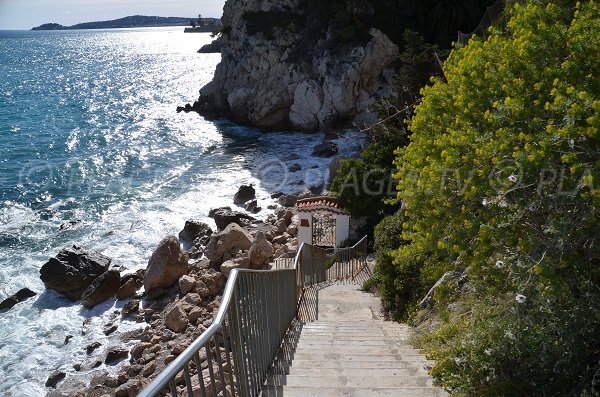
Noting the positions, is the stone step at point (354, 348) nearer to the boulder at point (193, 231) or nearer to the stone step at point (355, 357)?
the stone step at point (355, 357)

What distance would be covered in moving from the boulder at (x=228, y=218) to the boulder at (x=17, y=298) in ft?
29.9

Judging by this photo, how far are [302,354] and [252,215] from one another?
2182 cm

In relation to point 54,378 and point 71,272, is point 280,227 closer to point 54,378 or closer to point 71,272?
point 71,272

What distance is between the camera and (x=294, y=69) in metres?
44.5

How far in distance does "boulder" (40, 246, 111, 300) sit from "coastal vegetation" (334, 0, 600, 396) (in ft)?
54.9

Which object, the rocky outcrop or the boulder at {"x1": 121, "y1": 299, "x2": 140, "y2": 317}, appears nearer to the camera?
the boulder at {"x1": 121, "y1": 299, "x2": 140, "y2": 317}

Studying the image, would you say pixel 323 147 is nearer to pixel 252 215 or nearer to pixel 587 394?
pixel 252 215

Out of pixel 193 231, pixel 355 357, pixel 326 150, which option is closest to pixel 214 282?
pixel 193 231

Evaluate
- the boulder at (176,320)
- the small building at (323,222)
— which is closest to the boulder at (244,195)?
the small building at (323,222)

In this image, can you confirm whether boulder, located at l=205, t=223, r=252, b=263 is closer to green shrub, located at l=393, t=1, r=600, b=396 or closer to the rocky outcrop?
green shrub, located at l=393, t=1, r=600, b=396

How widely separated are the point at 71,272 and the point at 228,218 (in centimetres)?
811

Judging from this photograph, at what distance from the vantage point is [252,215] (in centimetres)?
2791

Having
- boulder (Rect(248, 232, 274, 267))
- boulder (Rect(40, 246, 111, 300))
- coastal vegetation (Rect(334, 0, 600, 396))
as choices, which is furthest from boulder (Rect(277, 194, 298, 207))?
coastal vegetation (Rect(334, 0, 600, 396))

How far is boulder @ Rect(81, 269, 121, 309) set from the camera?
19297 millimetres
